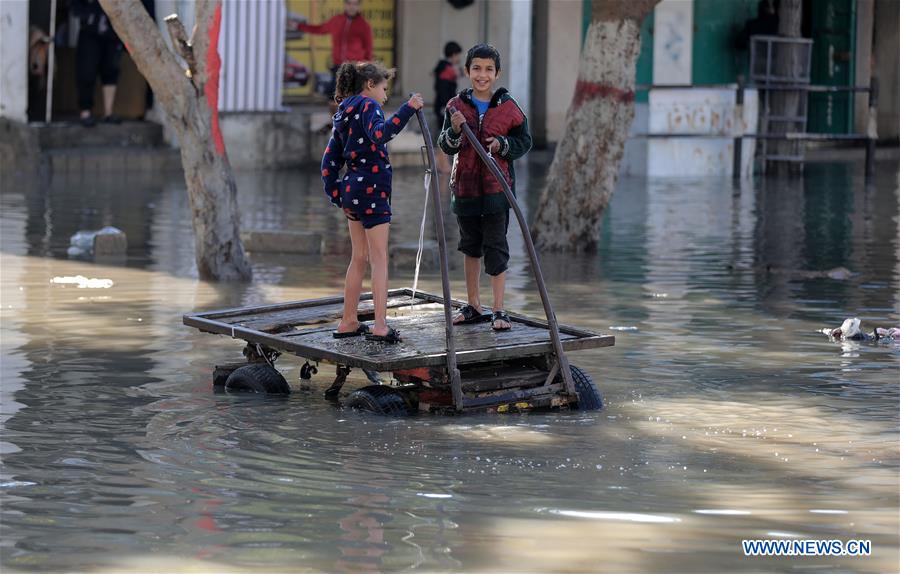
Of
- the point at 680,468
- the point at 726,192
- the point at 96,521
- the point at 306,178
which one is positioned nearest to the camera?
the point at 96,521

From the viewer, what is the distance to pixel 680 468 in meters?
6.16

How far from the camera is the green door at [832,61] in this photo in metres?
25.3

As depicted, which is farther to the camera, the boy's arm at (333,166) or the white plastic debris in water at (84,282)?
the white plastic debris in water at (84,282)

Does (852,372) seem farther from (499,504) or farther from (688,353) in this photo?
(499,504)

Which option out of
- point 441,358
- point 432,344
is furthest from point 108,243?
point 441,358

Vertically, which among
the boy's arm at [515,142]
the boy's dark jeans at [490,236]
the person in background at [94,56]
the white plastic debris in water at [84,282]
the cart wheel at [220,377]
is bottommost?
the cart wheel at [220,377]

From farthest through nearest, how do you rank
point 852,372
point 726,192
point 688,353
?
point 726,192 → point 688,353 → point 852,372

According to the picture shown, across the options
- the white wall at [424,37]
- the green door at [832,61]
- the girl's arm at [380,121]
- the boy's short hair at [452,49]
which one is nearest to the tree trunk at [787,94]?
the green door at [832,61]

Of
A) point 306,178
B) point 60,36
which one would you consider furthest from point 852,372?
point 60,36

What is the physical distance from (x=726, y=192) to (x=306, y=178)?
5416 millimetres

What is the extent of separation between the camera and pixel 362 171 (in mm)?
7574

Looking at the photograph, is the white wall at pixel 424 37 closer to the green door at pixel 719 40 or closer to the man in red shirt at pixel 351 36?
the green door at pixel 719 40

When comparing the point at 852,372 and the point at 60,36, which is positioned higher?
the point at 60,36

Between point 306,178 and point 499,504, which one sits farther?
point 306,178
